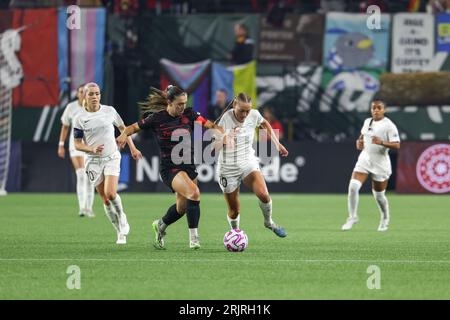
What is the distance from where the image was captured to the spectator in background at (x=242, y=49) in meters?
30.6

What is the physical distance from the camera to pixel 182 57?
31.7 metres

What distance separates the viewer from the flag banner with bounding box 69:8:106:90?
3105 centimetres

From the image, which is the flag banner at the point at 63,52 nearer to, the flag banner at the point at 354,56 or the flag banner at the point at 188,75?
the flag banner at the point at 188,75

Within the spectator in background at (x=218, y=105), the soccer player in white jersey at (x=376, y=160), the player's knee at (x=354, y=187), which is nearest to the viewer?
the soccer player in white jersey at (x=376, y=160)

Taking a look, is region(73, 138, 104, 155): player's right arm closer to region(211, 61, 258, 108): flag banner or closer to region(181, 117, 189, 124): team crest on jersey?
region(181, 117, 189, 124): team crest on jersey

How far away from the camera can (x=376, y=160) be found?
19859 mm

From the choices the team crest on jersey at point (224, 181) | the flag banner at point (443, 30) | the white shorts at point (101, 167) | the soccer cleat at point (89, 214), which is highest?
the flag banner at point (443, 30)

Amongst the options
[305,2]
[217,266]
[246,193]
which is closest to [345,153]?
[246,193]

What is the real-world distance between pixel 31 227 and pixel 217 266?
710 cm

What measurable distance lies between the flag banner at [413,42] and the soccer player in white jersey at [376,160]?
37.7ft

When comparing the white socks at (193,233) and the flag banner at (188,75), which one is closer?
the white socks at (193,233)

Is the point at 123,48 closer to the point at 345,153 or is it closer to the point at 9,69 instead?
the point at 9,69

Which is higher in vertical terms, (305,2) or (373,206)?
(305,2)

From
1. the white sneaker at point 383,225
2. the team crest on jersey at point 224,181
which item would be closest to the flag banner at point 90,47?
the white sneaker at point 383,225
